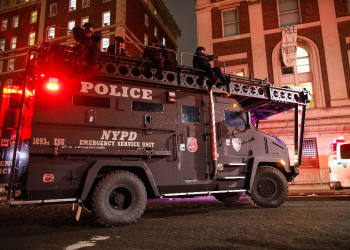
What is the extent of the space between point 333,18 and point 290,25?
9.54 feet

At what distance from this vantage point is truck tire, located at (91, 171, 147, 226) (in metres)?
4.98

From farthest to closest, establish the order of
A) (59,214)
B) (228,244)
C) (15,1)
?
(15,1) → (59,214) → (228,244)

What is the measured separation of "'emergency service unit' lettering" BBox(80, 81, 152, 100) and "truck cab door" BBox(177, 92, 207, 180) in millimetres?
894

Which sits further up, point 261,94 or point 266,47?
point 266,47

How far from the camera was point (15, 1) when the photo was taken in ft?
132

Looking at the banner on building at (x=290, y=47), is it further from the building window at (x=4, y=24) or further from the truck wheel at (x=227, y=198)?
the building window at (x=4, y=24)

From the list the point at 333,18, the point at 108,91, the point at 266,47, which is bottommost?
the point at 108,91

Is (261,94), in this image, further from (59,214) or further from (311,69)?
(311,69)

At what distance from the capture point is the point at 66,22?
34562mm

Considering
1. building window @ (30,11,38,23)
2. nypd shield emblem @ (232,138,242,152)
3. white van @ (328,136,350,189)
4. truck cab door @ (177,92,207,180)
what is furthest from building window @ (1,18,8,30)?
white van @ (328,136,350,189)

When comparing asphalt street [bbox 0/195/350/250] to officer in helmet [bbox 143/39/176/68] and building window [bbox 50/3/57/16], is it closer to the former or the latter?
officer in helmet [bbox 143/39/176/68]

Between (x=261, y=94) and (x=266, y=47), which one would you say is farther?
(x=266, y=47)

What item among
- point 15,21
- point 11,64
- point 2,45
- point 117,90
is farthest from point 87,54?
point 2,45

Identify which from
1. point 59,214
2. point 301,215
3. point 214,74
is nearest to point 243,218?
point 301,215
